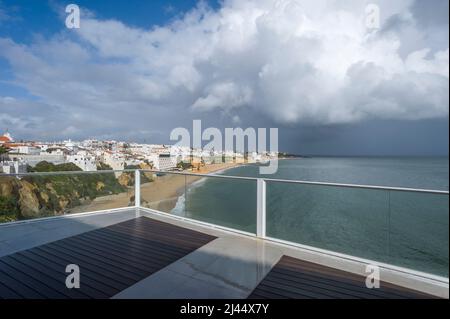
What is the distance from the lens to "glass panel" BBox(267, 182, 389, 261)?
313 centimetres

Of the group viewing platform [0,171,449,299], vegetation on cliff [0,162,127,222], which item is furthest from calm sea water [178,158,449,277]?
vegetation on cliff [0,162,127,222]

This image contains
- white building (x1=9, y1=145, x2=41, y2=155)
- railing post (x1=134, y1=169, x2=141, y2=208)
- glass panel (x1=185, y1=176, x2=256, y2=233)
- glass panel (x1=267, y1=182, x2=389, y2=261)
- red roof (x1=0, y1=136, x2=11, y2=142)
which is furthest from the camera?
red roof (x1=0, y1=136, x2=11, y2=142)

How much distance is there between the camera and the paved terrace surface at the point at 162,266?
92.5 inches

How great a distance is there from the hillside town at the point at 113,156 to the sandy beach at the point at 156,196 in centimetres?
108

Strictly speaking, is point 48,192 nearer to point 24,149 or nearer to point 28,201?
point 28,201

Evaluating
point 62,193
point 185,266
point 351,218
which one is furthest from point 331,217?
point 62,193

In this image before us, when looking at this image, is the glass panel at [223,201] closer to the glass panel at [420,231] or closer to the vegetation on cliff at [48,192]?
the glass panel at [420,231]

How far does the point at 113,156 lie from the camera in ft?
34.1

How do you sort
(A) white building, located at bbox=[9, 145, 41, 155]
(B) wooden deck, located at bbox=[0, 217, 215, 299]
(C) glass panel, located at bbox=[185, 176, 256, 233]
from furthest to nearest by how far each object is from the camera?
(A) white building, located at bbox=[9, 145, 41, 155] < (C) glass panel, located at bbox=[185, 176, 256, 233] < (B) wooden deck, located at bbox=[0, 217, 215, 299]

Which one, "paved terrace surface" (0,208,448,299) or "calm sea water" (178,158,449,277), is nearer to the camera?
"paved terrace surface" (0,208,448,299)

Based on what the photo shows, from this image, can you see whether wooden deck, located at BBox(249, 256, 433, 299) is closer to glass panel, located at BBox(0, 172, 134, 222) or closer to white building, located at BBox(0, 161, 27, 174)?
glass panel, located at BBox(0, 172, 134, 222)

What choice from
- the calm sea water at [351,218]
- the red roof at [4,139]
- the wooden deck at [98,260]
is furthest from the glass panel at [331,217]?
the red roof at [4,139]

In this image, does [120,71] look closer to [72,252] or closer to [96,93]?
[96,93]

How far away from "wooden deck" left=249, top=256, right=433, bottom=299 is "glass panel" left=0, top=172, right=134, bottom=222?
→ 4340 millimetres
